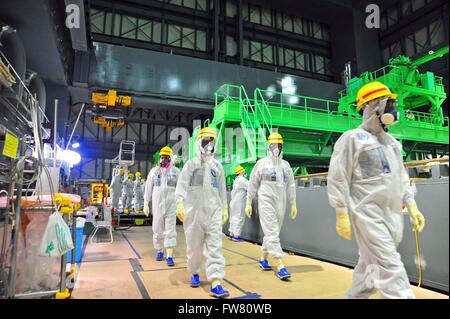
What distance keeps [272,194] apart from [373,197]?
6.62 feet

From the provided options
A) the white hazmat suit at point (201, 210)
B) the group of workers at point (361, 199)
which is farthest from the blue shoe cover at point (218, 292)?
the white hazmat suit at point (201, 210)

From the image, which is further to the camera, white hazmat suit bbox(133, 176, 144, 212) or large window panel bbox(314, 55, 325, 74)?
large window panel bbox(314, 55, 325, 74)

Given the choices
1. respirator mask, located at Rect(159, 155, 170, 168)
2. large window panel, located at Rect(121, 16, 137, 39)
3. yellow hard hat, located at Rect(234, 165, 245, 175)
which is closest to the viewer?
respirator mask, located at Rect(159, 155, 170, 168)

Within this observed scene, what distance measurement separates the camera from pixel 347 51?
58.6 ft

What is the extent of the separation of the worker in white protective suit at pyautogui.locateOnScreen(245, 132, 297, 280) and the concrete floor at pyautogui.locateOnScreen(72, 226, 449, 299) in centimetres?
40

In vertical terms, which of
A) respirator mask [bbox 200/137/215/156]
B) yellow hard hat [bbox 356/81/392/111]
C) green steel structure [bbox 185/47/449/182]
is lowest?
respirator mask [bbox 200/137/215/156]

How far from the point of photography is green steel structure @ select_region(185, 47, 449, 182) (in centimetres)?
849

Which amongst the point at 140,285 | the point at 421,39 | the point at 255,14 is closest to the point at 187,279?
the point at 140,285

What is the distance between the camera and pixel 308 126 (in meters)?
9.33

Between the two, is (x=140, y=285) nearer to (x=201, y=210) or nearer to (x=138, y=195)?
(x=201, y=210)

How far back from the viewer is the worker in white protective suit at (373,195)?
2.18 meters

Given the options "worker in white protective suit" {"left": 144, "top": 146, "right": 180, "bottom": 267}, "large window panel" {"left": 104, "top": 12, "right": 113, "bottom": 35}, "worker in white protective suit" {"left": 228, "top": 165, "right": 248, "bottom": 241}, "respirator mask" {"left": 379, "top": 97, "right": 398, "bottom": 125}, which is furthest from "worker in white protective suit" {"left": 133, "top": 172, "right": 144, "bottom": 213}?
"respirator mask" {"left": 379, "top": 97, "right": 398, "bottom": 125}

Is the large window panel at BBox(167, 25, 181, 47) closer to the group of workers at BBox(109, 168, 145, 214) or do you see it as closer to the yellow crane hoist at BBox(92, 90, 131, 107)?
the yellow crane hoist at BBox(92, 90, 131, 107)
